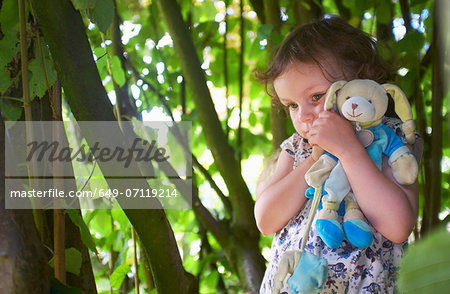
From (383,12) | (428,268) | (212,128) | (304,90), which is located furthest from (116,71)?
(428,268)

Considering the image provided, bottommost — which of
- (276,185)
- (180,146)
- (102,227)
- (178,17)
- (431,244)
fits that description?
(431,244)

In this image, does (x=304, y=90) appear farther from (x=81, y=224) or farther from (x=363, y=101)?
(x=81, y=224)

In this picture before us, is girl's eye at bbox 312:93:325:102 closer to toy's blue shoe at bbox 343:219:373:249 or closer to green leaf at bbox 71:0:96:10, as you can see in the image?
toy's blue shoe at bbox 343:219:373:249

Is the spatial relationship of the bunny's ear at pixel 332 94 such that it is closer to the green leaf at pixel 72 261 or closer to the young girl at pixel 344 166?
the young girl at pixel 344 166

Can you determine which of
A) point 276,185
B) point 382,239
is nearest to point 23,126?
point 276,185

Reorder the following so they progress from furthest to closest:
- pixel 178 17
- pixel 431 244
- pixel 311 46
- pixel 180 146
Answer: pixel 180 146
pixel 178 17
pixel 311 46
pixel 431 244

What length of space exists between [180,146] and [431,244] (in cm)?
122

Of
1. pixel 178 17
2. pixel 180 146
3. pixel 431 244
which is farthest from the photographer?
pixel 180 146

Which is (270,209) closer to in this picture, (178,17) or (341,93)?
(341,93)

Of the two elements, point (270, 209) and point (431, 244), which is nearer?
point (431, 244)

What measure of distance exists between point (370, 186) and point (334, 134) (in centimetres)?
9

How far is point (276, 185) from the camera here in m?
0.81

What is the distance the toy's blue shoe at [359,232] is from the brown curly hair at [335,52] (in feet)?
0.79

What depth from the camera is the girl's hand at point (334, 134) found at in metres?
0.70
